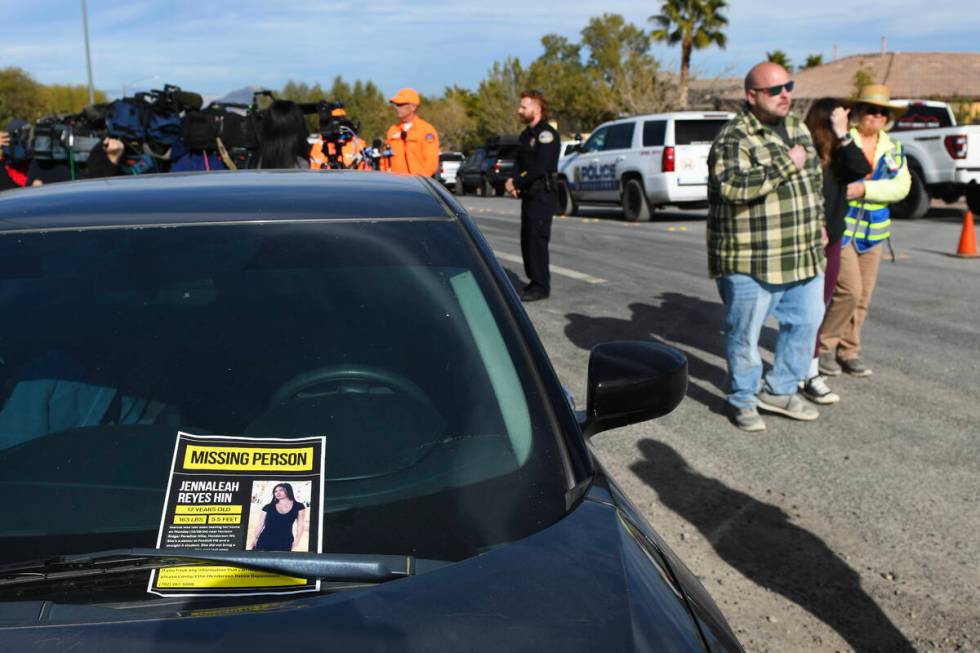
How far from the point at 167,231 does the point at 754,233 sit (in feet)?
11.9

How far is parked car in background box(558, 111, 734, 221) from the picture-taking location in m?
17.5

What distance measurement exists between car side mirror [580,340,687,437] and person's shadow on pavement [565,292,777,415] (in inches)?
161

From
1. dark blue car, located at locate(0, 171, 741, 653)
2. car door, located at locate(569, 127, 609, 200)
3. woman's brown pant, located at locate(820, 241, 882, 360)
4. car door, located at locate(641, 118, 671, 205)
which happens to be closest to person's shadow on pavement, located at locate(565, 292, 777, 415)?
woman's brown pant, located at locate(820, 241, 882, 360)

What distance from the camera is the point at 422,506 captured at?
1934 mm

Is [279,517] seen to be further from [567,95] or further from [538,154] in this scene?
[567,95]

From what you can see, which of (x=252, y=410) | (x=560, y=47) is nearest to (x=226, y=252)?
(x=252, y=410)

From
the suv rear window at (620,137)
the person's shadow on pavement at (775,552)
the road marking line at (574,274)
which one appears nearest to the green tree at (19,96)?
the suv rear window at (620,137)

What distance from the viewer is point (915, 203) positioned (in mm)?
17953

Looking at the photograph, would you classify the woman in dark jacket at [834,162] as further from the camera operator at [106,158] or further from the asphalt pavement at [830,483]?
the camera operator at [106,158]

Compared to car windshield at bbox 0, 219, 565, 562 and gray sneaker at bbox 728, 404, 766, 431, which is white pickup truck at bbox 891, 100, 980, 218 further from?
car windshield at bbox 0, 219, 565, 562

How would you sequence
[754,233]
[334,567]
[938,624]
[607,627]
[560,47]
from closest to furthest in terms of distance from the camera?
[607,627]
[334,567]
[938,624]
[754,233]
[560,47]

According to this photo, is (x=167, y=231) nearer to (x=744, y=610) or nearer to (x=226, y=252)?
(x=226, y=252)

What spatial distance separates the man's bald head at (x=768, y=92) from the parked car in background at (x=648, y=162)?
37.1 ft

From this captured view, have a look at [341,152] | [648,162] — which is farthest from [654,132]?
[341,152]
